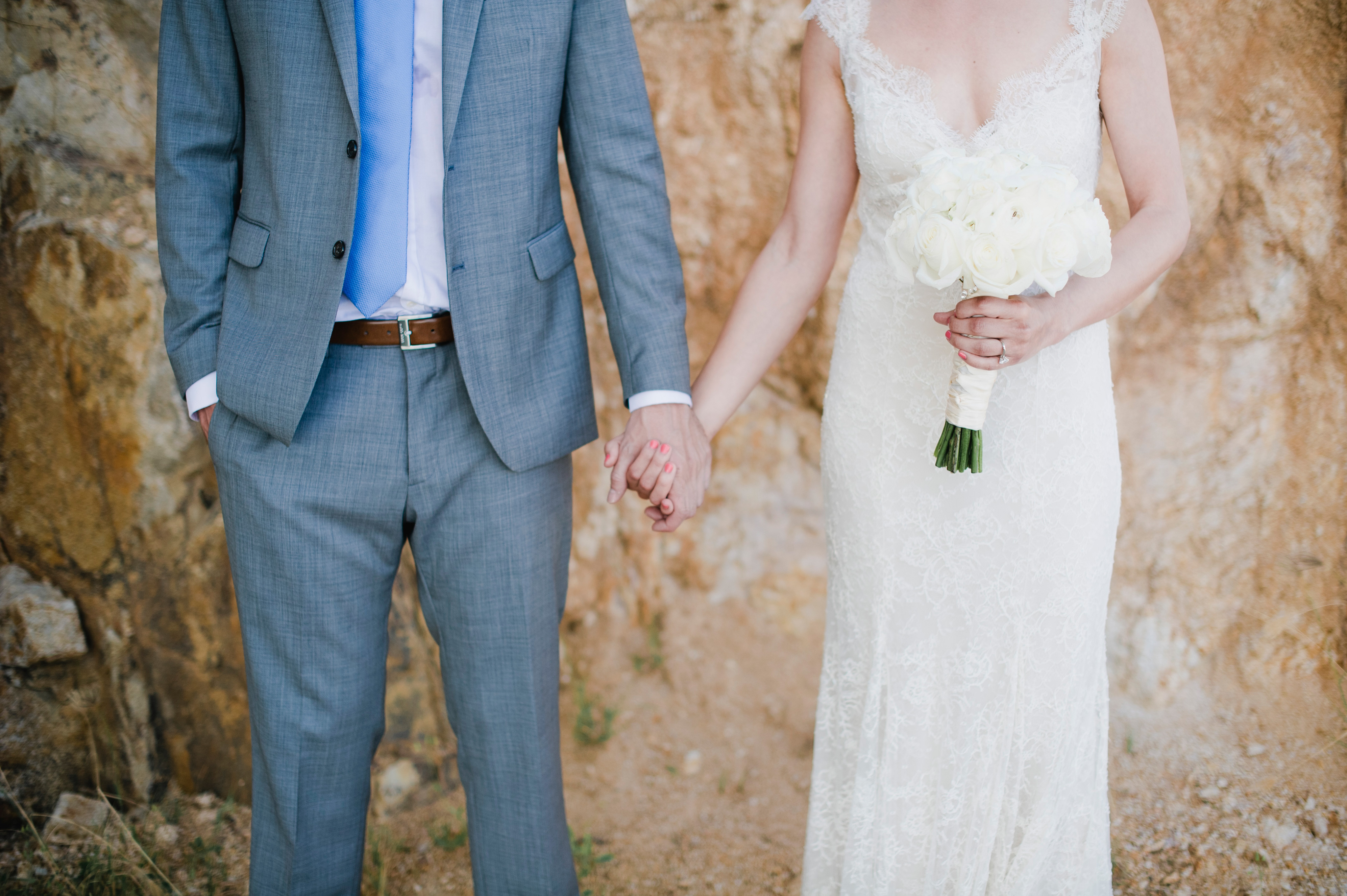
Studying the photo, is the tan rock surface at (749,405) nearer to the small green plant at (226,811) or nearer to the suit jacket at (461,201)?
the small green plant at (226,811)

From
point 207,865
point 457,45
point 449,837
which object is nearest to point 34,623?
point 207,865

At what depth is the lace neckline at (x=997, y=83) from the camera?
72.9 inches

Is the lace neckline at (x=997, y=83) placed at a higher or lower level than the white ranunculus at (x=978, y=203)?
higher

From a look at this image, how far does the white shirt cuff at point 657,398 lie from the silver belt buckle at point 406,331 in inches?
18.6

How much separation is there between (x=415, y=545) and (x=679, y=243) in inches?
79.6

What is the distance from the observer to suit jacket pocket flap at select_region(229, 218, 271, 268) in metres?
1.96

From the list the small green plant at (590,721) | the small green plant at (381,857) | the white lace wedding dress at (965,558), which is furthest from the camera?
the small green plant at (590,721)

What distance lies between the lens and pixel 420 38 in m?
1.88

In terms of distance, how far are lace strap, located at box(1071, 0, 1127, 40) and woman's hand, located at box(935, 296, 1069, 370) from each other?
565mm

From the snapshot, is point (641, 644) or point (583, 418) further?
point (641, 644)

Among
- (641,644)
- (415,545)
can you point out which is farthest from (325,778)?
(641,644)

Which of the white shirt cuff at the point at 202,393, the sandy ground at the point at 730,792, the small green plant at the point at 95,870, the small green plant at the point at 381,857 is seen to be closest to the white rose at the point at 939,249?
the white shirt cuff at the point at 202,393

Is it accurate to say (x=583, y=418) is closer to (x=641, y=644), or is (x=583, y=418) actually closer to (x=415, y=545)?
(x=415, y=545)

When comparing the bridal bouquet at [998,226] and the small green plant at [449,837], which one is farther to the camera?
the small green plant at [449,837]
